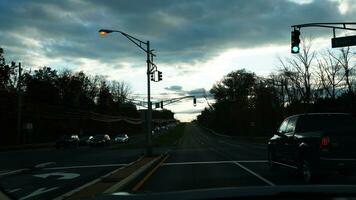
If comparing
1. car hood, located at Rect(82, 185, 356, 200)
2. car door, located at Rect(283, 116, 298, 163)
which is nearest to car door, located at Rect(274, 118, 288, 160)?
car door, located at Rect(283, 116, 298, 163)

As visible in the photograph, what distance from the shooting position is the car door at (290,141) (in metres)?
15.4

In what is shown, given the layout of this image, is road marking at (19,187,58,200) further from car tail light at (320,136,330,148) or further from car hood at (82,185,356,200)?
car hood at (82,185,356,200)

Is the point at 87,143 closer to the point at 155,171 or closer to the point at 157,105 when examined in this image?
the point at 157,105

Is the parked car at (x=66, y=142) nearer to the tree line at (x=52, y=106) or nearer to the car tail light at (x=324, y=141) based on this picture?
the tree line at (x=52, y=106)

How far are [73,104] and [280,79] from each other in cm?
4365

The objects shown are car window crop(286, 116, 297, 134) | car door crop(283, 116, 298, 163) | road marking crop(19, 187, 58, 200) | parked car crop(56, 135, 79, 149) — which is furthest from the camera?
parked car crop(56, 135, 79, 149)

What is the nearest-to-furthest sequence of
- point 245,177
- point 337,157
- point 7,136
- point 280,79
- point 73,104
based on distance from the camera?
point 337,157 → point 245,177 → point 7,136 → point 280,79 → point 73,104

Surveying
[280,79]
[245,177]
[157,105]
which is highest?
[280,79]

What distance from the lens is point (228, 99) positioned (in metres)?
150

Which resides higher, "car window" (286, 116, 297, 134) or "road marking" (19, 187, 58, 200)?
"car window" (286, 116, 297, 134)

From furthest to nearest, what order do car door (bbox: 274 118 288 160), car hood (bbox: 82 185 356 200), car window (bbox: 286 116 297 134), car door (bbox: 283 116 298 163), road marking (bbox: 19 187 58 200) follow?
1. car door (bbox: 274 118 288 160)
2. car window (bbox: 286 116 297 134)
3. car door (bbox: 283 116 298 163)
4. road marking (bbox: 19 187 58 200)
5. car hood (bbox: 82 185 356 200)

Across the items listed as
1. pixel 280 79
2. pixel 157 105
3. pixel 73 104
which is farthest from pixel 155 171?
pixel 73 104

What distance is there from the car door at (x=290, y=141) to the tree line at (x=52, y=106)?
46.7 metres

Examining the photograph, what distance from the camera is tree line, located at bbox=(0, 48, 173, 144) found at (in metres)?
68.5
